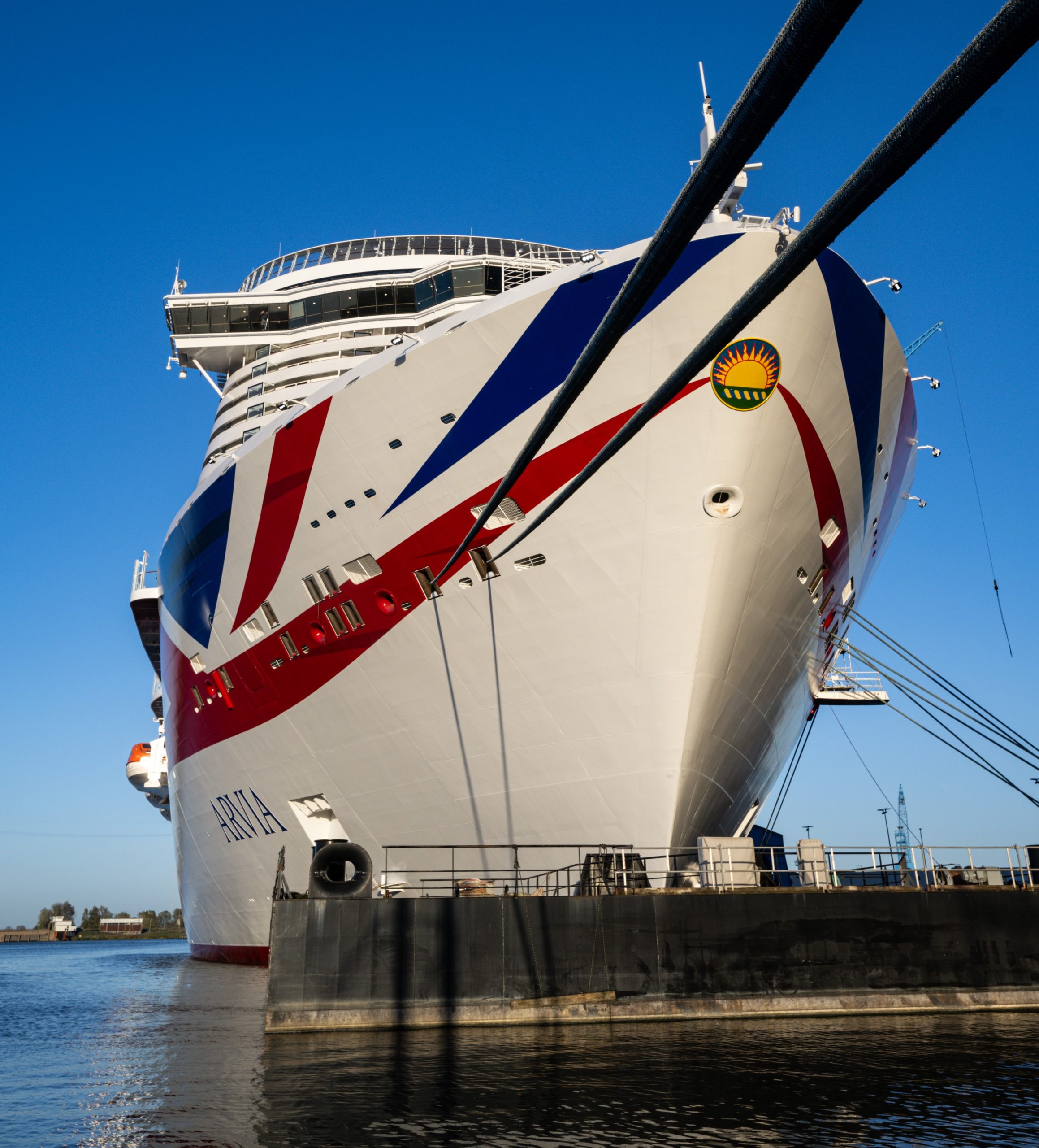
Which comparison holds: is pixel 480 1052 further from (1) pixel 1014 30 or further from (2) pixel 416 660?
(1) pixel 1014 30

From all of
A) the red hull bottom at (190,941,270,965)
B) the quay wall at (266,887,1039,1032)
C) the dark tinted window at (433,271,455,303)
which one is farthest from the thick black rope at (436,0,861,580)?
the red hull bottom at (190,941,270,965)

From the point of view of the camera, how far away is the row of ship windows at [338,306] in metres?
19.2

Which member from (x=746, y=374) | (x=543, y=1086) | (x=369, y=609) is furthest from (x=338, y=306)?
(x=543, y=1086)

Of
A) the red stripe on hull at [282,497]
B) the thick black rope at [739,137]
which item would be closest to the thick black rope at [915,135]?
the thick black rope at [739,137]

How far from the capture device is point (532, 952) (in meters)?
11.6

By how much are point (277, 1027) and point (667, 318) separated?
989cm

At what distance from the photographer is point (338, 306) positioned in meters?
20.5

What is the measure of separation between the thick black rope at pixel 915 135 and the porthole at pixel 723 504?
994 cm

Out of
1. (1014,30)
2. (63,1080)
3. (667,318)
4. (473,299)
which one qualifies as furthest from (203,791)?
(1014,30)

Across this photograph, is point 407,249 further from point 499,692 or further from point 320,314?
point 499,692

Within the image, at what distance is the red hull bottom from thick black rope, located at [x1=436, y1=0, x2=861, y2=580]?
18.4m

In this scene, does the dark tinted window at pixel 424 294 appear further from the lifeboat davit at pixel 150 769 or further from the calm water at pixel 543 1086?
the lifeboat davit at pixel 150 769

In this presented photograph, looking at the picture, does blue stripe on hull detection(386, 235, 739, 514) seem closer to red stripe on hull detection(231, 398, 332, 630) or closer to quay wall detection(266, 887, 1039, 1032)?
red stripe on hull detection(231, 398, 332, 630)

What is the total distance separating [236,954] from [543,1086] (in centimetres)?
1459
